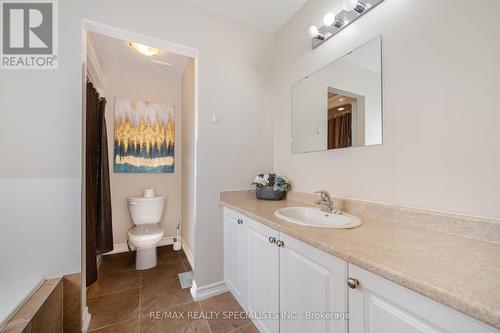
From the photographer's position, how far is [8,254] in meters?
1.09

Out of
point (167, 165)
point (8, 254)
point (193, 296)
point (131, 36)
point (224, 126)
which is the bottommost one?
point (193, 296)

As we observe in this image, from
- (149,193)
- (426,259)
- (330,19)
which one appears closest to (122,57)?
(149,193)

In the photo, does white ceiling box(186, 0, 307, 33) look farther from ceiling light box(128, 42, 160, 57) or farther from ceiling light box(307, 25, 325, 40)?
ceiling light box(128, 42, 160, 57)

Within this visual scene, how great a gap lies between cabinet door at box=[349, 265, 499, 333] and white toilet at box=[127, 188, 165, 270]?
1.98 meters

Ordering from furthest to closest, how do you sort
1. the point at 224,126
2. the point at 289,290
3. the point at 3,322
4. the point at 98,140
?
the point at 98,140, the point at 224,126, the point at 289,290, the point at 3,322

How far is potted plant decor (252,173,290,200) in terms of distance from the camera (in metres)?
1.68

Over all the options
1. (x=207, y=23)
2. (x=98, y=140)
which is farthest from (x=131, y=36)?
(x=98, y=140)

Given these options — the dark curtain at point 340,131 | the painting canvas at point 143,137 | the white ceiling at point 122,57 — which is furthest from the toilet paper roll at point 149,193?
the dark curtain at point 340,131

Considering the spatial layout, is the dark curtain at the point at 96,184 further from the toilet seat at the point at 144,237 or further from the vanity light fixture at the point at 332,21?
the vanity light fixture at the point at 332,21

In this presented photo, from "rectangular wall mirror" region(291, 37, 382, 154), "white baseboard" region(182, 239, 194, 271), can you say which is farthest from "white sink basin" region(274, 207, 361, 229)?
"white baseboard" region(182, 239, 194, 271)

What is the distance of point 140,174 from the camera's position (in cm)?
257

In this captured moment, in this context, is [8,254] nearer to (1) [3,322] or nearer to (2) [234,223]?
(1) [3,322]

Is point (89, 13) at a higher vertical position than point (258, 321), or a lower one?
higher

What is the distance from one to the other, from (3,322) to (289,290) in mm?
1255
